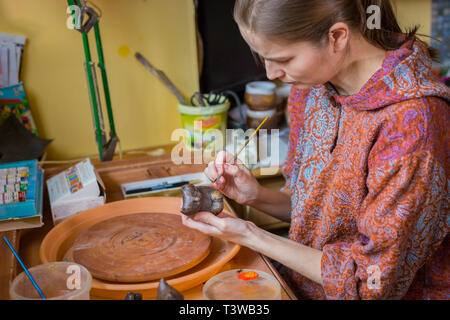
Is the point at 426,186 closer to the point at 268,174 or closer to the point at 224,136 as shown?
the point at 268,174

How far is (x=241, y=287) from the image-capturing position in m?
0.83

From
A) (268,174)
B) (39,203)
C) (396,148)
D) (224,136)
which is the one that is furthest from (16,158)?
(396,148)

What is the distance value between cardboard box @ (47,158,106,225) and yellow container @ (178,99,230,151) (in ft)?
1.84

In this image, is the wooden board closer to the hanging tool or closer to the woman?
the woman

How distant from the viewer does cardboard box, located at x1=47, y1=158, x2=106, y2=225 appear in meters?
1.22

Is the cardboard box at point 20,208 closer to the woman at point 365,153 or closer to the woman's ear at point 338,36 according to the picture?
the woman at point 365,153

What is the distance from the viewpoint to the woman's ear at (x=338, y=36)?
0.91 m

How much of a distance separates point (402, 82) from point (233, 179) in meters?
0.55

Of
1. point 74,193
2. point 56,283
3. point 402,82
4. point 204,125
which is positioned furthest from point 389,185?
point 204,125

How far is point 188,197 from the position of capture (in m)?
0.99

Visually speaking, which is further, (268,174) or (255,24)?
(268,174)
